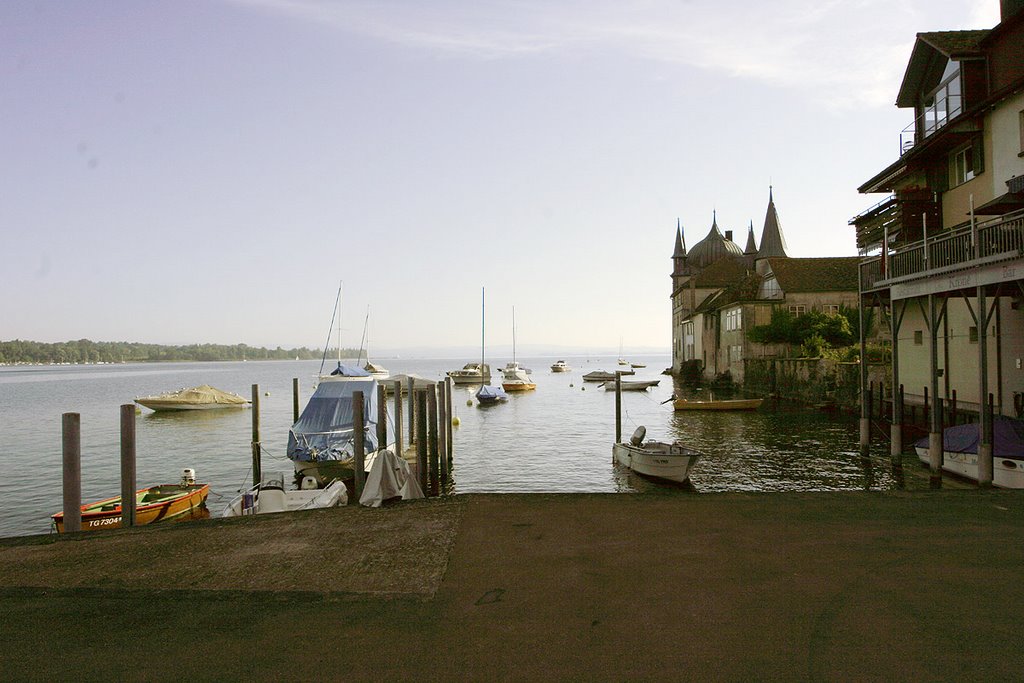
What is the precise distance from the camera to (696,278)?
308 feet

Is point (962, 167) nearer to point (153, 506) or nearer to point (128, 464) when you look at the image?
point (128, 464)

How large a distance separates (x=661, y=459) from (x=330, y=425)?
466 inches

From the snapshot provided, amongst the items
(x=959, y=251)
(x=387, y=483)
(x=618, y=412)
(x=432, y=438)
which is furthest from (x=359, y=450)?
(x=618, y=412)

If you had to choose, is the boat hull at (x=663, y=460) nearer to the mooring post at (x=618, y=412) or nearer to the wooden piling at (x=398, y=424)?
the mooring post at (x=618, y=412)

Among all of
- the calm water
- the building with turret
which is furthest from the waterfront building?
the building with turret

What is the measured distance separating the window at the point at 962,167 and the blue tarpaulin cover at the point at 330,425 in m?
24.1

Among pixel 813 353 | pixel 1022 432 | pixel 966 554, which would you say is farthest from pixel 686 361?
pixel 966 554

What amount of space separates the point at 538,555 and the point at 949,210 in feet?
89.0

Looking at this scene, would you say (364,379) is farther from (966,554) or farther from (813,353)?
(813,353)

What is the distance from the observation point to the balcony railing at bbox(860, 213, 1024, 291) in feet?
52.9

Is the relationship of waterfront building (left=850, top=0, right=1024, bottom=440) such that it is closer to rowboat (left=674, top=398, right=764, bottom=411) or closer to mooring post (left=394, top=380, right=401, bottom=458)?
rowboat (left=674, top=398, right=764, bottom=411)

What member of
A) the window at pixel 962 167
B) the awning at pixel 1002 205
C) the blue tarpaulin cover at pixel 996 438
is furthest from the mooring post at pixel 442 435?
the window at pixel 962 167

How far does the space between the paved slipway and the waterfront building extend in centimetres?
1011

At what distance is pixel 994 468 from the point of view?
55.2 ft
